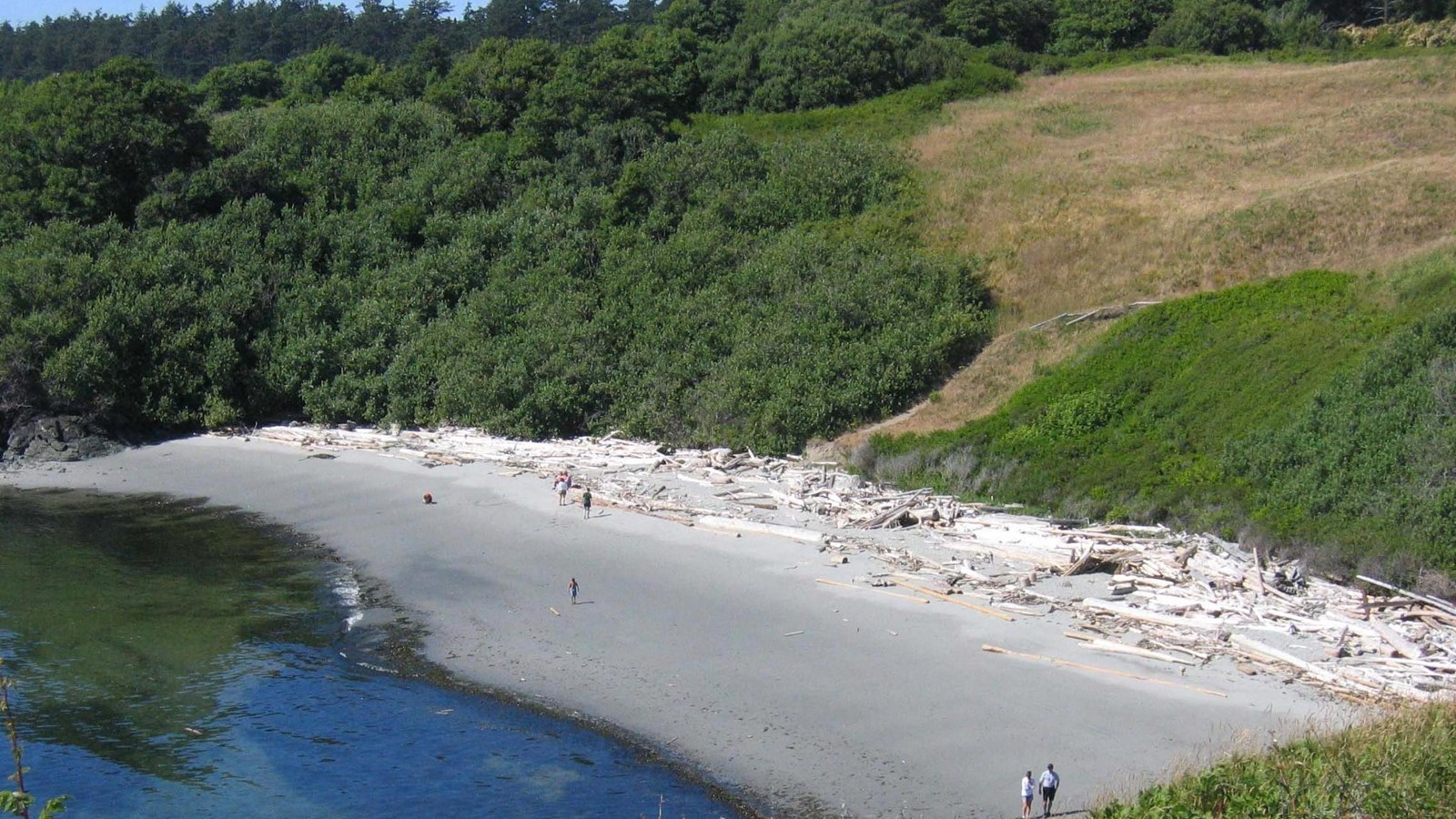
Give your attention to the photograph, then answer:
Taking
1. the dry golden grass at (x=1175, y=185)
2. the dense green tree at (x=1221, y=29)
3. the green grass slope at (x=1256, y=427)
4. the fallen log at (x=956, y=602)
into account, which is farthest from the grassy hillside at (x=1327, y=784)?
the dense green tree at (x=1221, y=29)

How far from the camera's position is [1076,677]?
17000 millimetres

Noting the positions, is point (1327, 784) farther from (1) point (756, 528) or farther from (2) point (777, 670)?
(1) point (756, 528)

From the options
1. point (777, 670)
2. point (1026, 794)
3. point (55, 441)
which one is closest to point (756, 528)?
point (777, 670)

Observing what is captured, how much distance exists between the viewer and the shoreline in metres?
15.0

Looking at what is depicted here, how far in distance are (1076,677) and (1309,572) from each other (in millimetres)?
5983

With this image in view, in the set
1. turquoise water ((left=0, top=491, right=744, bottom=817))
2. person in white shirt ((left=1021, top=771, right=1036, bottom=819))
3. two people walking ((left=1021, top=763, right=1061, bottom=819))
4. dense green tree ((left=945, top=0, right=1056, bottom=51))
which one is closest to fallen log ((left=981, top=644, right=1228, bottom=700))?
two people walking ((left=1021, top=763, right=1061, bottom=819))

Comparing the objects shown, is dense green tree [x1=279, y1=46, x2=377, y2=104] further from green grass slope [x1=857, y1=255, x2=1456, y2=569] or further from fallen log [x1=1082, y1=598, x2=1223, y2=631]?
fallen log [x1=1082, y1=598, x2=1223, y2=631]

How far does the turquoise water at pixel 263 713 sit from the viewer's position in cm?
1536

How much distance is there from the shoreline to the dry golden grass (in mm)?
9762

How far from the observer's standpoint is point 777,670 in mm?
18172

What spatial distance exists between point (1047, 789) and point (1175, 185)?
32.6 m

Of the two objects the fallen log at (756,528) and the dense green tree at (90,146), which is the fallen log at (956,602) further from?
the dense green tree at (90,146)

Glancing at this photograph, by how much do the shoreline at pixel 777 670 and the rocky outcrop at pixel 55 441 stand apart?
1276 centimetres

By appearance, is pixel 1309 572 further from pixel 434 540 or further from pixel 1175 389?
pixel 434 540
